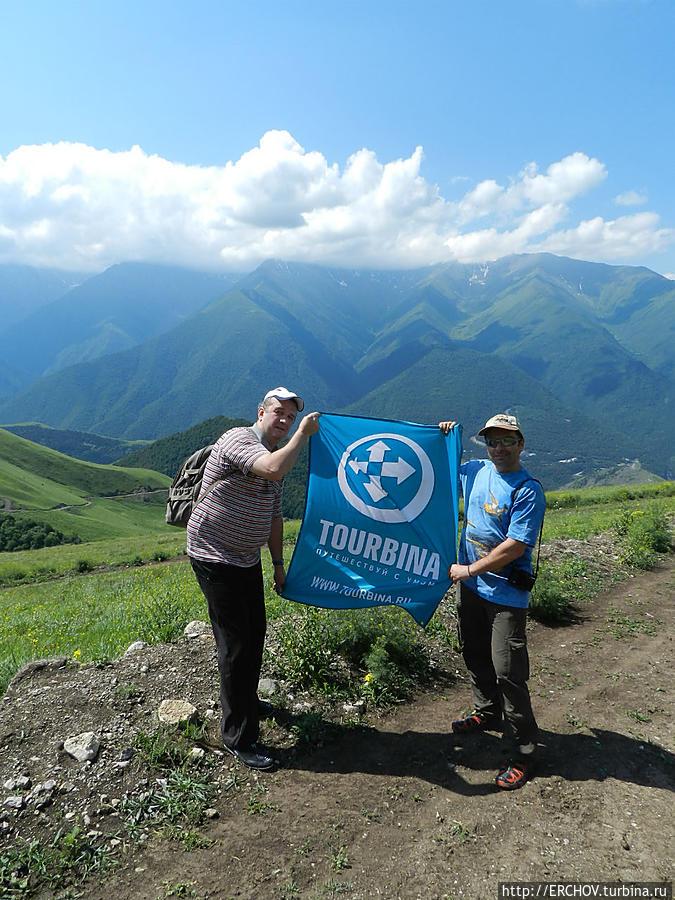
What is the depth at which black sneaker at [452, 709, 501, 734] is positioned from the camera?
524 centimetres

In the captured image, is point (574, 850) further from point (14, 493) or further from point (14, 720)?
point (14, 493)

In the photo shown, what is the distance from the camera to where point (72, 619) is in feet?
33.3

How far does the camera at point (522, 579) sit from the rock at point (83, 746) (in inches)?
157

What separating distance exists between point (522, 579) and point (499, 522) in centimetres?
54

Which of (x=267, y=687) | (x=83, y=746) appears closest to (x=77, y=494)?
(x=267, y=687)

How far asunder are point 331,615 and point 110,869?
3.52 meters

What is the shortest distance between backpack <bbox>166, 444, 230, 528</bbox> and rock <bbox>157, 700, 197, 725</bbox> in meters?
1.95

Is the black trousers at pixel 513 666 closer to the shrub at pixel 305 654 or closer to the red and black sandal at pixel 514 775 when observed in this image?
the red and black sandal at pixel 514 775

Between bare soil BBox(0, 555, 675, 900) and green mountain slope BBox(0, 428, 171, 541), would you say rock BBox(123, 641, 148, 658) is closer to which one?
bare soil BBox(0, 555, 675, 900)

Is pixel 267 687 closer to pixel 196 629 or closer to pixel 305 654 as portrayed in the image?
pixel 305 654

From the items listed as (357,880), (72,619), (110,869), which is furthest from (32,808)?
(72,619)

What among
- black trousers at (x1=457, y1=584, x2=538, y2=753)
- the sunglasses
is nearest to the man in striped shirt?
the sunglasses

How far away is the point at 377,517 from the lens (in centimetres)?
551

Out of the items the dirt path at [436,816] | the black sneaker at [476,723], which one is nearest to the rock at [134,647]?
the dirt path at [436,816]
